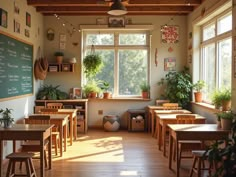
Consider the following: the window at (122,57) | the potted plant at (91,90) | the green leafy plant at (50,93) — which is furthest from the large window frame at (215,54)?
the green leafy plant at (50,93)

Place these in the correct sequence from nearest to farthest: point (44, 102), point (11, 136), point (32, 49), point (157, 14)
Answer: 1. point (11, 136)
2. point (32, 49)
3. point (44, 102)
4. point (157, 14)

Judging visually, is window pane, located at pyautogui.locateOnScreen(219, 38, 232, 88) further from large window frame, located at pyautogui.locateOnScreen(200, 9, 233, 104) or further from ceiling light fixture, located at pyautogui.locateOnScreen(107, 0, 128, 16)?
ceiling light fixture, located at pyautogui.locateOnScreen(107, 0, 128, 16)

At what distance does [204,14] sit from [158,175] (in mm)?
3596

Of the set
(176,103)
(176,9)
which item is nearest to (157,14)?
(176,9)

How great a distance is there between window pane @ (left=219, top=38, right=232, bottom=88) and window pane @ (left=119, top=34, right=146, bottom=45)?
2710 millimetres

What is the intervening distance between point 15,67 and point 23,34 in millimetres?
845

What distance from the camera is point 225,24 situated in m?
6.13

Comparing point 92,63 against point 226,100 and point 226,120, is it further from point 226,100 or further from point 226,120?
point 226,120

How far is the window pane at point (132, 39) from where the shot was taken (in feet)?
28.7

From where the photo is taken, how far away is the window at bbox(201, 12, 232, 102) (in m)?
5.96

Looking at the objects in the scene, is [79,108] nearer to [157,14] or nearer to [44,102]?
[44,102]

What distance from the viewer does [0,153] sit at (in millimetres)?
4379

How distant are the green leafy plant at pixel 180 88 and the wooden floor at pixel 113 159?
1231 mm

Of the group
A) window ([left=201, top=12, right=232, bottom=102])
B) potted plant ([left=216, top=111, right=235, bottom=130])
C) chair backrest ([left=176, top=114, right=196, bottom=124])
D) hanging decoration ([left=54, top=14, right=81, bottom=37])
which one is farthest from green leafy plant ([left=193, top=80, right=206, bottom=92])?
hanging decoration ([left=54, top=14, right=81, bottom=37])
